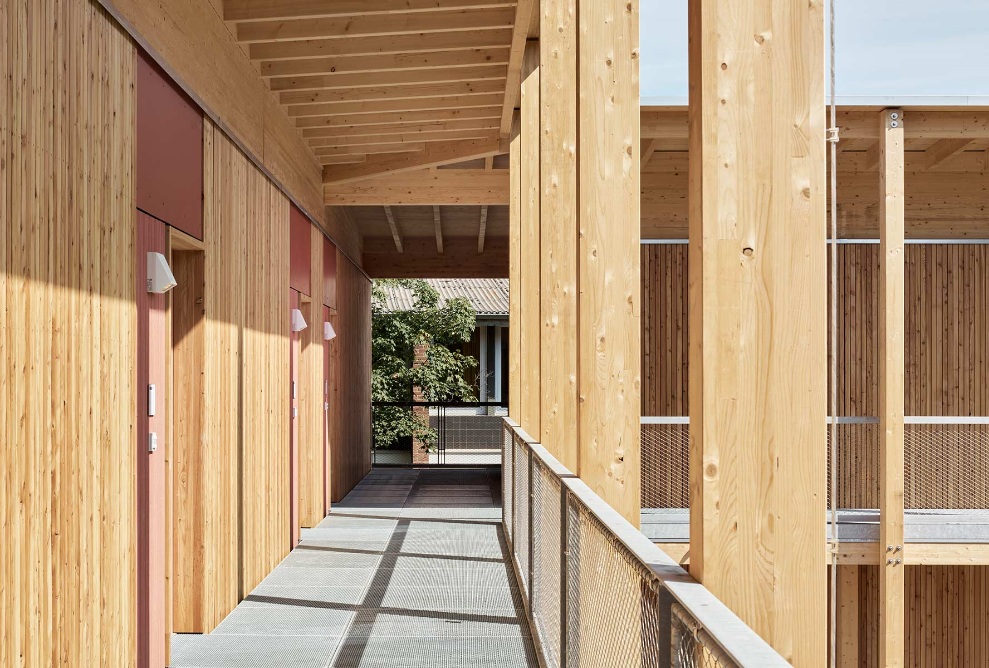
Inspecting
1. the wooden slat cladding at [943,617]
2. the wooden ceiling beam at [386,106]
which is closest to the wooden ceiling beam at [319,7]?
the wooden ceiling beam at [386,106]

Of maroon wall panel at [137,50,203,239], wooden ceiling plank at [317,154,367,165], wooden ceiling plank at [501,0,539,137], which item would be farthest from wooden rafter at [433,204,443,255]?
maroon wall panel at [137,50,203,239]

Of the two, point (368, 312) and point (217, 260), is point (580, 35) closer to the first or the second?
point (217, 260)

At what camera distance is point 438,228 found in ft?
44.3

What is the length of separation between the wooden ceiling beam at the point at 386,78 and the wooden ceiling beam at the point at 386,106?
17.5 inches

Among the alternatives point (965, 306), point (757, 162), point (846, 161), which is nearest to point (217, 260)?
point (757, 162)

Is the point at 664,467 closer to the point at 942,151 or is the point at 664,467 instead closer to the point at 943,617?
the point at 943,617

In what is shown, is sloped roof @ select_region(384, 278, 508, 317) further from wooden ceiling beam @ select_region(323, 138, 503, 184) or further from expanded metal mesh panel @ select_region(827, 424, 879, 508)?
expanded metal mesh panel @ select_region(827, 424, 879, 508)

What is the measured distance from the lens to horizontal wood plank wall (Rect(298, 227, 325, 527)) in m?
9.16

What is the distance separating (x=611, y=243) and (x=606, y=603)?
4.78ft

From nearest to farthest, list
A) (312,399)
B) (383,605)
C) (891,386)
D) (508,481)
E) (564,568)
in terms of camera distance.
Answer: (564,568) → (383,605) → (891,386) → (508,481) → (312,399)

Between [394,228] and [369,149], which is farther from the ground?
[369,149]

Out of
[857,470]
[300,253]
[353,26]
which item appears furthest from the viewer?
[857,470]

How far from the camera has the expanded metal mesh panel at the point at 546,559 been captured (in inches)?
166

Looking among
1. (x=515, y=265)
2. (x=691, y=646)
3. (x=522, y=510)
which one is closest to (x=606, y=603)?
(x=691, y=646)
